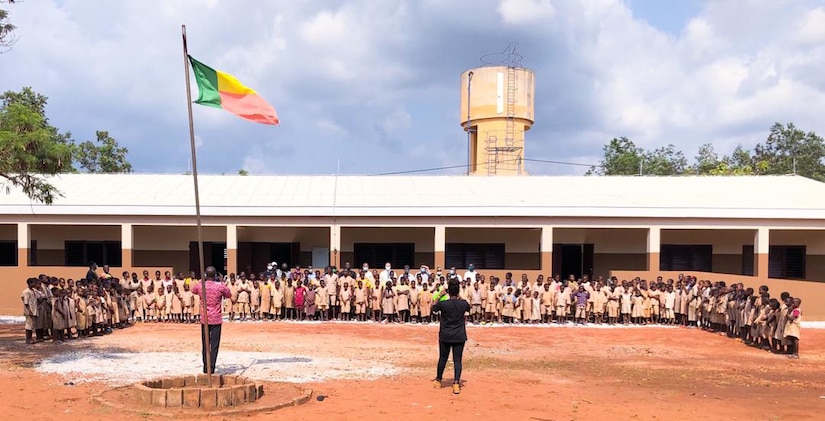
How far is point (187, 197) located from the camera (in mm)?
22031

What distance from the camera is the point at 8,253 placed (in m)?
23.2

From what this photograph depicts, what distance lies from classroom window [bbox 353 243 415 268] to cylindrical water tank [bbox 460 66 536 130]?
1032 centimetres

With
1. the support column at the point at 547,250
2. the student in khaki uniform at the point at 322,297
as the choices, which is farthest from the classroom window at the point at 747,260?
the student in khaki uniform at the point at 322,297

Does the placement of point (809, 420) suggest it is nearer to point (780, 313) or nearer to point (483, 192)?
Result: point (780, 313)

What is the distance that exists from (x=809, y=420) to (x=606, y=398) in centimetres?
237

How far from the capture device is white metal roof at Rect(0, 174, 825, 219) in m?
21.1

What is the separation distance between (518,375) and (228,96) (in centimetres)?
600

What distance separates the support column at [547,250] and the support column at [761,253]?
5.92m

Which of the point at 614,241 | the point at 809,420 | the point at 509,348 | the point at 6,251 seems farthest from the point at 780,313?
the point at 6,251

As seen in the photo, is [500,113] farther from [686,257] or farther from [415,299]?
[415,299]

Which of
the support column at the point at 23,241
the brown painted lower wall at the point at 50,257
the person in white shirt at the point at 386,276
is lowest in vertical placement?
the person in white shirt at the point at 386,276

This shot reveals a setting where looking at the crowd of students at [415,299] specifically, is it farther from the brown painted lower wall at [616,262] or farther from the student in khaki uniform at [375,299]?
the brown painted lower wall at [616,262]

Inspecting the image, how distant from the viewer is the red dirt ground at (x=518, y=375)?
886 centimetres

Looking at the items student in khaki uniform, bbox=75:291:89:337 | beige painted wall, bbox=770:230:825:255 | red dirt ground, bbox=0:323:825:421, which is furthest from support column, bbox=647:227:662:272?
student in khaki uniform, bbox=75:291:89:337
